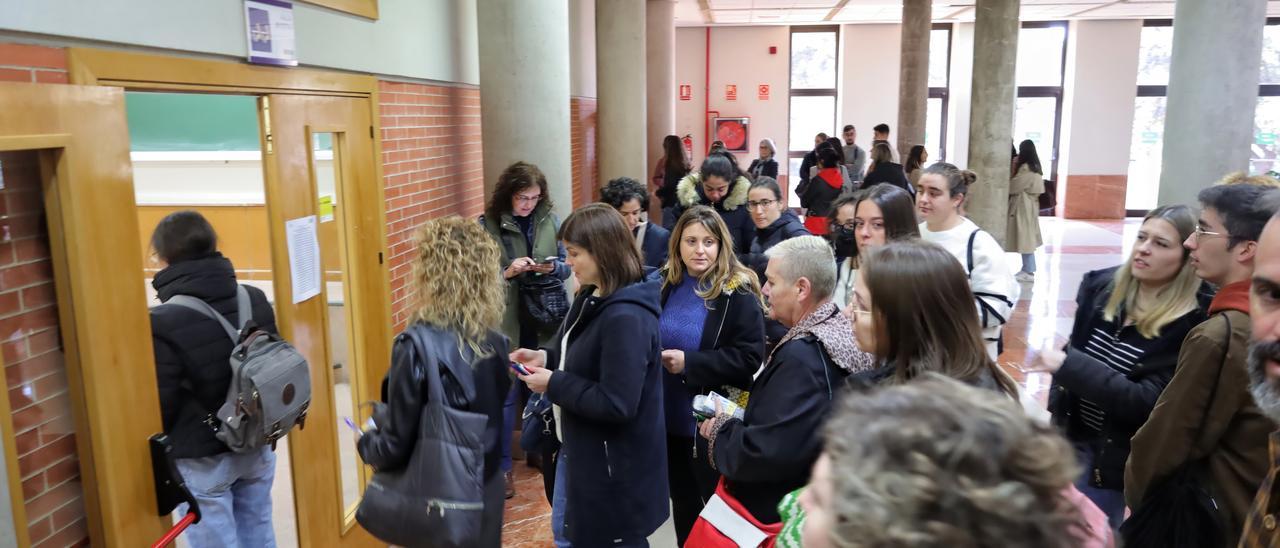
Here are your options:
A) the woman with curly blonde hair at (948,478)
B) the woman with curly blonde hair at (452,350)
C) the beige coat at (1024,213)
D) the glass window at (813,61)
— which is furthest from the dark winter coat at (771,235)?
the glass window at (813,61)

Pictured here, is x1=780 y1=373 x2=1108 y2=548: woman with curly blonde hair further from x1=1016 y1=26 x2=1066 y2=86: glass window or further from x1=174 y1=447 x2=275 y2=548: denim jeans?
x1=1016 y1=26 x2=1066 y2=86: glass window

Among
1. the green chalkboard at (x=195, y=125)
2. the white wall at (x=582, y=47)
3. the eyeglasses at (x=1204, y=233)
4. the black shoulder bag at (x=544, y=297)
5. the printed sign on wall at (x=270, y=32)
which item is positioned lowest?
the black shoulder bag at (x=544, y=297)

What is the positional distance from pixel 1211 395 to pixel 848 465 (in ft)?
6.01

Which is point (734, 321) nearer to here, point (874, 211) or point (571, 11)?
point (874, 211)

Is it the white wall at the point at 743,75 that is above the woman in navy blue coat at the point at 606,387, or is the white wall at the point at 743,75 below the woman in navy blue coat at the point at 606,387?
above

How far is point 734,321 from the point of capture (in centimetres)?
342

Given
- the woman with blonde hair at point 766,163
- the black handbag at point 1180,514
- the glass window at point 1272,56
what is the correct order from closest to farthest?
the black handbag at point 1180,514 < the woman with blonde hair at point 766,163 < the glass window at point 1272,56

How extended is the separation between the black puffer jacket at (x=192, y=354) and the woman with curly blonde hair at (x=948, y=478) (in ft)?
8.22

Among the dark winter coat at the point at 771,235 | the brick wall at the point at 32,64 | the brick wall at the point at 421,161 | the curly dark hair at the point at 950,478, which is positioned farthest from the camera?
the dark winter coat at the point at 771,235

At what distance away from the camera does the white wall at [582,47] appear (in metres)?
9.56

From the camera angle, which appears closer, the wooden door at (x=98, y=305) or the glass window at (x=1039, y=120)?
the wooden door at (x=98, y=305)

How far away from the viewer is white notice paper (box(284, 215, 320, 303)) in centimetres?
351

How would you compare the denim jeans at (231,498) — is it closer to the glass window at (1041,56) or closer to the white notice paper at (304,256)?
the white notice paper at (304,256)

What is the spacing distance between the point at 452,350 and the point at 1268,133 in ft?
64.6
